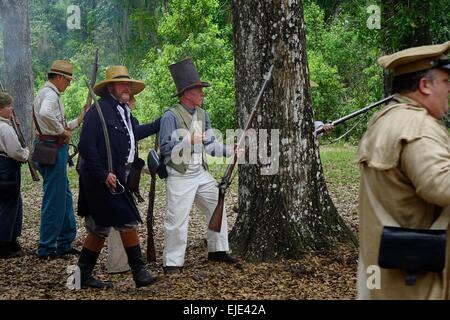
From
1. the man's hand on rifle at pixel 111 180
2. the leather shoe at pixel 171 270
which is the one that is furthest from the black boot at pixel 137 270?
the man's hand on rifle at pixel 111 180

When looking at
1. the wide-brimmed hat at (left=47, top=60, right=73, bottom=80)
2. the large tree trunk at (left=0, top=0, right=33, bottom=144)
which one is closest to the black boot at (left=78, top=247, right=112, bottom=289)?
the wide-brimmed hat at (left=47, top=60, right=73, bottom=80)

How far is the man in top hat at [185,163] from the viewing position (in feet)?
24.1

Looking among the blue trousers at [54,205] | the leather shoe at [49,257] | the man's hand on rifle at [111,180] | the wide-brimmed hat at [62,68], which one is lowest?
the leather shoe at [49,257]

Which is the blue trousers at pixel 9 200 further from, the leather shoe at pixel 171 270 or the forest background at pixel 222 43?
the forest background at pixel 222 43

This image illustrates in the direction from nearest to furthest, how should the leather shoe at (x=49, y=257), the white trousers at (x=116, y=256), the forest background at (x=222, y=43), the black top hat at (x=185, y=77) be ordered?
the black top hat at (x=185, y=77), the white trousers at (x=116, y=256), the leather shoe at (x=49, y=257), the forest background at (x=222, y=43)

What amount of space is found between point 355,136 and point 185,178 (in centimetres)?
1783

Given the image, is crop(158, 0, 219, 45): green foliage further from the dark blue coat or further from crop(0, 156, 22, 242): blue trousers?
the dark blue coat

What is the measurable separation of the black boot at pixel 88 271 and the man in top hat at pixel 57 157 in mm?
1588

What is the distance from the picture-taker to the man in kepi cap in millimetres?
3477

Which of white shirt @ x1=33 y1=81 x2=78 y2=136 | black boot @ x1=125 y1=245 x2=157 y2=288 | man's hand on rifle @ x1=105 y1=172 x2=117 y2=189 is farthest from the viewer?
white shirt @ x1=33 y1=81 x2=78 y2=136

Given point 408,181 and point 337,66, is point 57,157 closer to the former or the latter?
point 408,181

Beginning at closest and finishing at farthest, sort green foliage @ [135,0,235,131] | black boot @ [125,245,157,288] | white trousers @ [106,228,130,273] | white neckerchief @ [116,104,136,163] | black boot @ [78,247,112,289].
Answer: black boot @ [125,245,157,288] → black boot @ [78,247,112,289] → white neckerchief @ [116,104,136,163] → white trousers @ [106,228,130,273] → green foliage @ [135,0,235,131]

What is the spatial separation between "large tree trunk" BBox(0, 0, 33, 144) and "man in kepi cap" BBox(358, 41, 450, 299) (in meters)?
18.0
